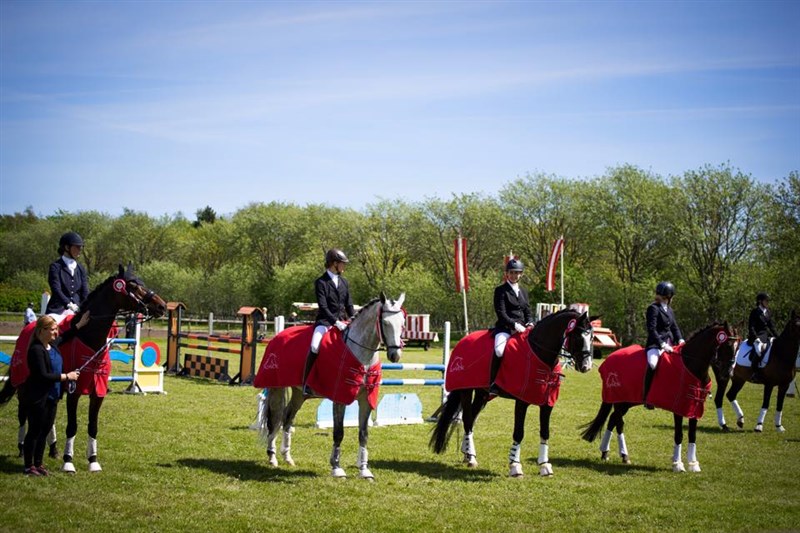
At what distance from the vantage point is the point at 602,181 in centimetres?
5306

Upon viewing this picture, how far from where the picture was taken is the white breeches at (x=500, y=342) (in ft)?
38.2

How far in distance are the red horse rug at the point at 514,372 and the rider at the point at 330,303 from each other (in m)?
2.06

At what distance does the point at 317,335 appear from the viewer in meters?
10.9

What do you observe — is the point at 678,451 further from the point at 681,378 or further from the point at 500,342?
the point at 500,342

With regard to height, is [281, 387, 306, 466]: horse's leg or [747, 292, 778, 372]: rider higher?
[747, 292, 778, 372]: rider

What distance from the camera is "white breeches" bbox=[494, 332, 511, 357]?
11.6 meters

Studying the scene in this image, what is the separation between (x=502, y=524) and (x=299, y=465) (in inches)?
152

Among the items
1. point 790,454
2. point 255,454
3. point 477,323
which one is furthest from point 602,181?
point 255,454

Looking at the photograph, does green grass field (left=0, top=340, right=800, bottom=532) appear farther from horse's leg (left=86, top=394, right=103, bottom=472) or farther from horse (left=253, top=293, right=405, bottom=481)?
horse (left=253, top=293, right=405, bottom=481)

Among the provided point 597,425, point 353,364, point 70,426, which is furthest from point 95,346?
point 597,425

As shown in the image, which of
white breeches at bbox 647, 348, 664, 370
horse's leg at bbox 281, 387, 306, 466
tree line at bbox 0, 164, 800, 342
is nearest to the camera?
horse's leg at bbox 281, 387, 306, 466

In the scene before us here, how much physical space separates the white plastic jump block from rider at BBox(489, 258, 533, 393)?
15.3ft

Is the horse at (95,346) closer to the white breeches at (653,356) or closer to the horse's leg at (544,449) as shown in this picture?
the horse's leg at (544,449)

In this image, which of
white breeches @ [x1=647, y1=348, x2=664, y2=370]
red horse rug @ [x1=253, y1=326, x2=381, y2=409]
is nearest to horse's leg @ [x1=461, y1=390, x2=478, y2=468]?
red horse rug @ [x1=253, y1=326, x2=381, y2=409]
